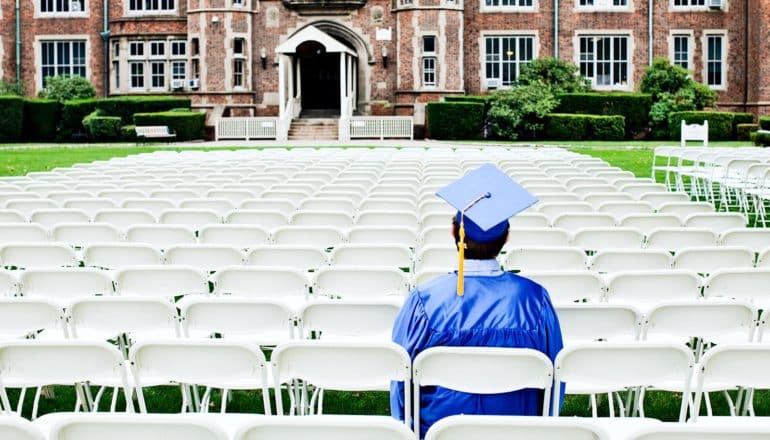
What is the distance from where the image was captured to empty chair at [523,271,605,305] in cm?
659

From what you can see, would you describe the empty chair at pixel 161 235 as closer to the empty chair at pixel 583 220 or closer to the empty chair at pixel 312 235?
the empty chair at pixel 312 235

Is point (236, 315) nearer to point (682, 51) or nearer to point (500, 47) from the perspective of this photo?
point (500, 47)

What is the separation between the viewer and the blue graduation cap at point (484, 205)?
4309 millimetres

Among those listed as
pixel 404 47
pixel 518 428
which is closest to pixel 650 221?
pixel 518 428

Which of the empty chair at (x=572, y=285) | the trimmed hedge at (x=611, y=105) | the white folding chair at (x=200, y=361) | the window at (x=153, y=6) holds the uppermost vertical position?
the window at (x=153, y=6)

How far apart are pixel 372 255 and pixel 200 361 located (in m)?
3.28

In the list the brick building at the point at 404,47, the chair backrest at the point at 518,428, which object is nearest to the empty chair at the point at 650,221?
the chair backrest at the point at 518,428

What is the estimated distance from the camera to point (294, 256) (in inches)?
318

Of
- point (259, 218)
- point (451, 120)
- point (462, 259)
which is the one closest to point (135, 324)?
point (462, 259)

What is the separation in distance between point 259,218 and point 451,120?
29.7 metres

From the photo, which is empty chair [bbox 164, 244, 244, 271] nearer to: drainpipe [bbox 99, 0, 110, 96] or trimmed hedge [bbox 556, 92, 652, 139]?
Result: trimmed hedge [bbox 556, 92, 652, 139]

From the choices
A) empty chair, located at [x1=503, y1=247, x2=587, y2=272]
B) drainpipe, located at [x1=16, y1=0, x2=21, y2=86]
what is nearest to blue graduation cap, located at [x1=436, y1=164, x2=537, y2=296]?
empty chair, located at [x1=503, y1=247, x2=587, y2=272]

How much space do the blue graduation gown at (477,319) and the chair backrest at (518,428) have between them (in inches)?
35.8

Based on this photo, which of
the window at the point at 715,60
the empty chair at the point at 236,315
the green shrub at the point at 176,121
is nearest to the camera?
the empty chair at the point at 236,315
